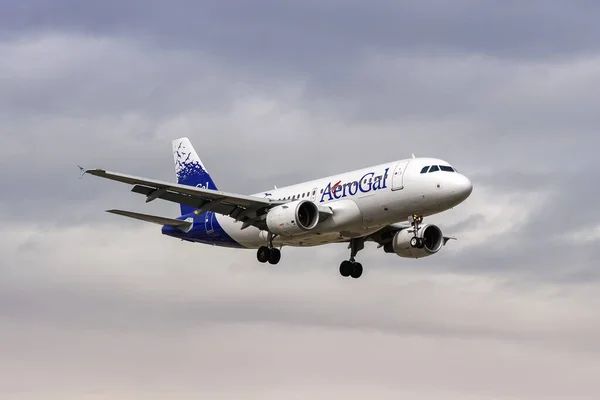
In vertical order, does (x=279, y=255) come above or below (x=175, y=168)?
below

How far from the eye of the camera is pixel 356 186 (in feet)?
198

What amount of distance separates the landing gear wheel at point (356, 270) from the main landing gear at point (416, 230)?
5.00m

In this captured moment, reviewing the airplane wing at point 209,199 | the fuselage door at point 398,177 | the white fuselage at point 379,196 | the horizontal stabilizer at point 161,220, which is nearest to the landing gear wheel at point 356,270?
the white fuselage at point 379,196

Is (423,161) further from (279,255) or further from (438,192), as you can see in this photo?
(279,255)

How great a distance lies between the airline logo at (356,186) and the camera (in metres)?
59.4

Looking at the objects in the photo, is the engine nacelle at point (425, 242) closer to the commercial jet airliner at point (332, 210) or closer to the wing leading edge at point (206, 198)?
the commercial jet airliner at point (332, 210)

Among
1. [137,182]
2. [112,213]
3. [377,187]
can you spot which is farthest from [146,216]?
[377,187]

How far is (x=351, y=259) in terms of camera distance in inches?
2665

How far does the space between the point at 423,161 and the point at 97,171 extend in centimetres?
1542

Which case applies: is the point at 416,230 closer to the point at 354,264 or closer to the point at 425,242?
the point at 425,242

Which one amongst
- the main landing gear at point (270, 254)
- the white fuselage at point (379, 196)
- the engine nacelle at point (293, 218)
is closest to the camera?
the white fuselage at point (379, 196)

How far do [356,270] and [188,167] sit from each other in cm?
1395

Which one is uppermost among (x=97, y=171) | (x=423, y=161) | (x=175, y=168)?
(x=175, y=168)

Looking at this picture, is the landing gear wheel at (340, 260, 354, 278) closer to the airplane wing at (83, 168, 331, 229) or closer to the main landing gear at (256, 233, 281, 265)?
the main landing gear at (256, 233, 281, 265)
